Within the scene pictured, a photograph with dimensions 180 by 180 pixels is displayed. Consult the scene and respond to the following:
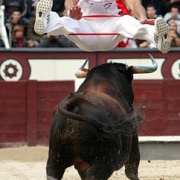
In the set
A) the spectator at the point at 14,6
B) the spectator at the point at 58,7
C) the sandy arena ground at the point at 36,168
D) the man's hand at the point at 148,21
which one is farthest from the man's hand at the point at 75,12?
the spectator at the point at 58,7

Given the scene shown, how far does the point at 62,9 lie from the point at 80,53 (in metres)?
1.35

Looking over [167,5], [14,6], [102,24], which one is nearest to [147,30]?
[102,24]

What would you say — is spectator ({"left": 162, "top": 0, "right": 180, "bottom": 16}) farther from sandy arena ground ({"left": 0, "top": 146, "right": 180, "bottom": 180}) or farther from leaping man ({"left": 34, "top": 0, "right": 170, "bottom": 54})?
leaping man ({"left": 34, "top": 0, "right": 170, "bottom": 54})

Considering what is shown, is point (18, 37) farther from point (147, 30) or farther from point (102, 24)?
point (147, 30)

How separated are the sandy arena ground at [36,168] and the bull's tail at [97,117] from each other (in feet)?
8.82

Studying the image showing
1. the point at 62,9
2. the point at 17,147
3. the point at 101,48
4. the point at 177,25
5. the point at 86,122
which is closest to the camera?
the point at 86,122

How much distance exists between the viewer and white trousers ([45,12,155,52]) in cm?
599

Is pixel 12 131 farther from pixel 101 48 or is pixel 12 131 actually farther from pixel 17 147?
pixel 101 48

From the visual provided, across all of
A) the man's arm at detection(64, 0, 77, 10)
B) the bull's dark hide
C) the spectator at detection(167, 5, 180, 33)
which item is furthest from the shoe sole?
the spectator at detection(167, 5, 180, 33)

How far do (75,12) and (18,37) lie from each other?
4678mm

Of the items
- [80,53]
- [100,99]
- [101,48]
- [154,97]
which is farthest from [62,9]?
[100,99]

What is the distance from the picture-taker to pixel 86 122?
4797 millimetres

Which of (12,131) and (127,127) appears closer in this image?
(127,127)

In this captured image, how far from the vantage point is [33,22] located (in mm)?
10438
